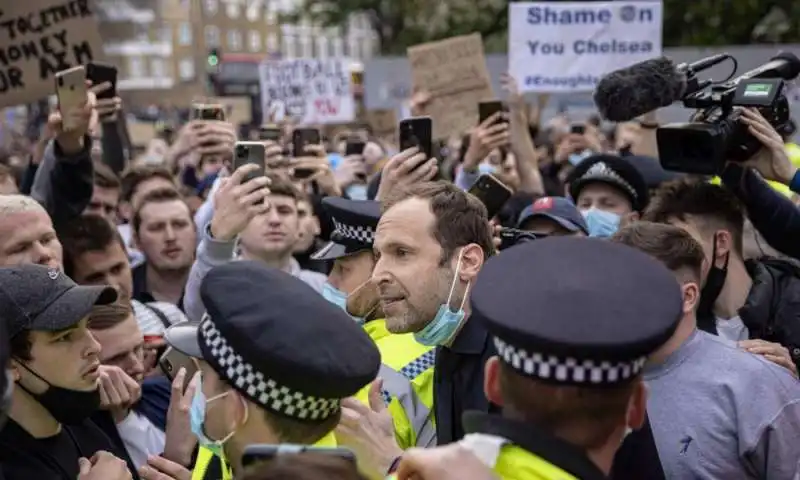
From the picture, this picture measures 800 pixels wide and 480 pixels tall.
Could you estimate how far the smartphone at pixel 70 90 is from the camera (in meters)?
5.46

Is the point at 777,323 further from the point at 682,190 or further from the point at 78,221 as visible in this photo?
the point at 78,221

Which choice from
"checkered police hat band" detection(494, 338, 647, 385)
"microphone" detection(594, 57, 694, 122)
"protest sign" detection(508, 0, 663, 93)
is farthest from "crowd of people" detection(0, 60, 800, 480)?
"protest sign" detection(508, 0, 663, 93)

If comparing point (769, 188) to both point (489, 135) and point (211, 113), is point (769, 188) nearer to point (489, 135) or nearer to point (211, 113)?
point (489, 135)

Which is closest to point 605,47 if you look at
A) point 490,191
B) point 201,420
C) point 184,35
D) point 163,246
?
point 163,246

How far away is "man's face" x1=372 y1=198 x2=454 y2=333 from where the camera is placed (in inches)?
141

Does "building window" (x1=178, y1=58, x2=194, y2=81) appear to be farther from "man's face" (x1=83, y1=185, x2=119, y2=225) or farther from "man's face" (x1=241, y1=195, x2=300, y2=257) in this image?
"man's face" (x1=241, y1=195, x2=300, y2=257)

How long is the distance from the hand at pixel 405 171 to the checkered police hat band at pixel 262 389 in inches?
89.3

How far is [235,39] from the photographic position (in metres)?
76.2

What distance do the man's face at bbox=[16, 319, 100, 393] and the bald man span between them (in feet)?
3.68

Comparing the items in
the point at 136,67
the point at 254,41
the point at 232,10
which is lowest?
the point at 136,67

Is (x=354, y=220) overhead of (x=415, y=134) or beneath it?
beneath

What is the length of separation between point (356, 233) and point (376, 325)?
1.43 ft

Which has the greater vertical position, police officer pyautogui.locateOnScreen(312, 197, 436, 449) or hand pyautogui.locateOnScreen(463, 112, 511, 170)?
hand pyautogui.locateOnScreen(463, 112, 511, 170)

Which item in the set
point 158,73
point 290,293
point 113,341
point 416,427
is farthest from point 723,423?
point 158,73
